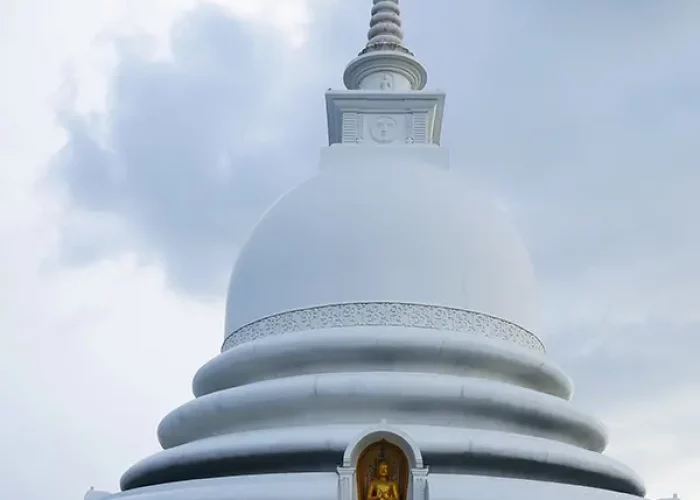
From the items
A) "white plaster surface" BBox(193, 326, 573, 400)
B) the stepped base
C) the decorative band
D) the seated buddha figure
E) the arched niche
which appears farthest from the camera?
the decorative band

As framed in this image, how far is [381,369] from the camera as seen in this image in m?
12.2

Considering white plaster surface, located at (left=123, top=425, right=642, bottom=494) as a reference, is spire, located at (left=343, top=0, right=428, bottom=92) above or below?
above

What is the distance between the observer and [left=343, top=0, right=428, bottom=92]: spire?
17.0 metres

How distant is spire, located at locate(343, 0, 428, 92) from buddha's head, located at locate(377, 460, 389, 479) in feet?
27.3

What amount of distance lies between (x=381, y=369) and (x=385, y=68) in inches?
267

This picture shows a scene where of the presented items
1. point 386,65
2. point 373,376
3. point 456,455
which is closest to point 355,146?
point 386,65

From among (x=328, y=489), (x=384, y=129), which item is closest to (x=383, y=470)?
(x=328, y=489)

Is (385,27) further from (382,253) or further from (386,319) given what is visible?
(386,319)

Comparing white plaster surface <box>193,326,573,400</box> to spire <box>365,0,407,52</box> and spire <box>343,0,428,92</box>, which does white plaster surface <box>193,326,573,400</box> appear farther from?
spire <box>365,0,407,52</box>

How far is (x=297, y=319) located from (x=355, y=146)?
3741 millimetres

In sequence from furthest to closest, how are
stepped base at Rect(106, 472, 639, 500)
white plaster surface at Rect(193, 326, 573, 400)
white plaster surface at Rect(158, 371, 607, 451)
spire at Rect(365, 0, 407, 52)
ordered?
spire at Rect(365, 0, 407, 52) < white plaster surface at Rect(193, 326, 573, 400) < white plaster surface at Rect(158, 371, 607, 451) < stepped base at Rect(106, 472, 639, 500)

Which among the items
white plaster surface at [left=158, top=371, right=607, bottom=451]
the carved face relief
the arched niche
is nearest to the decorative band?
white plaster surface at [left=158, top=371, right=607, bottom=451]

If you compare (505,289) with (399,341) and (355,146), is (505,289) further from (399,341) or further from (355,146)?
(355,146)

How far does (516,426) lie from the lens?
12.1m
